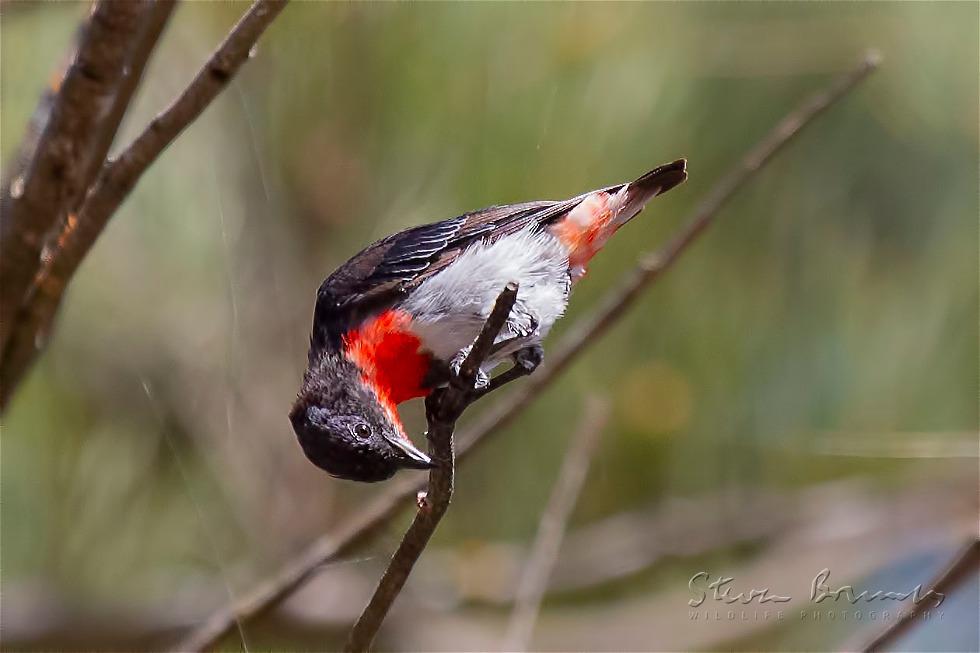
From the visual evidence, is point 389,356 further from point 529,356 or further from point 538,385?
point 538,385

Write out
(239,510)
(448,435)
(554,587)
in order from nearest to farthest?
(448,435) < (239,510) < (554,587)

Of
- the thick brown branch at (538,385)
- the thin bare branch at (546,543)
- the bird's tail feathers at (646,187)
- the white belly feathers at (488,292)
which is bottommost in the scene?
the thin bare branch at (546,543)

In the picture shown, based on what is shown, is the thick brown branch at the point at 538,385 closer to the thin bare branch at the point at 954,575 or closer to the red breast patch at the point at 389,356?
the red breast patch at the point at 389,356

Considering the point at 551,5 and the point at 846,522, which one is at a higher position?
the point at 551,5

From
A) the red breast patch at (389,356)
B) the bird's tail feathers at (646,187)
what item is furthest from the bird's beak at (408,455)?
the bird's tail feathers at (646,187)

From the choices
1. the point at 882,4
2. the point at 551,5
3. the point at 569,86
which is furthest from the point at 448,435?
the point at 882,4

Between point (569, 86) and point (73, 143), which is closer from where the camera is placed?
point (73, 143)

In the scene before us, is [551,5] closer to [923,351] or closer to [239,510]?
[923,351]
